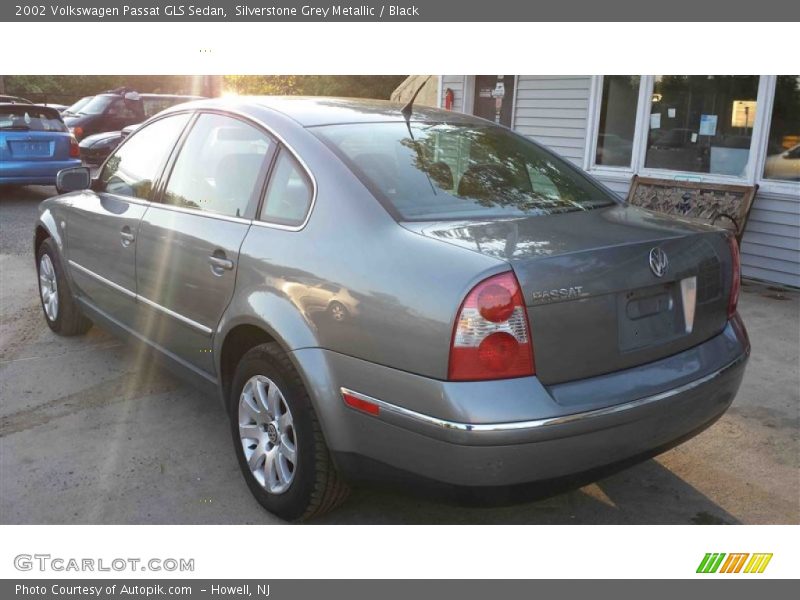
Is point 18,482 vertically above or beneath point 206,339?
beneath

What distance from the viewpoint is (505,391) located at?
2.31 m

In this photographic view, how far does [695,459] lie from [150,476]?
8.33 feet

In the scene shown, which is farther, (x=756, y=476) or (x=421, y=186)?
(x=756, y=476)

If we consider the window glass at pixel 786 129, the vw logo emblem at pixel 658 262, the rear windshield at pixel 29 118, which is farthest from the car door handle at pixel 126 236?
the rear windshield at pixel 29 118

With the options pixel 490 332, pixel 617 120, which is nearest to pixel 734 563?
pixel 490 332

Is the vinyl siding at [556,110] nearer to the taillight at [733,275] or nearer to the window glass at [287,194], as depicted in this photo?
the taillight at [733,275]

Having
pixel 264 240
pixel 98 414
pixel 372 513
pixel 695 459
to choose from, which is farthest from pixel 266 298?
pixel 695 459

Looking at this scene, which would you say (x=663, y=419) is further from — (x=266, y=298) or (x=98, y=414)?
(x=98, y=414)

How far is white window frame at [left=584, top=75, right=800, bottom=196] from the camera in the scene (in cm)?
694

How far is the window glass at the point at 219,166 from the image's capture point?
3.28m

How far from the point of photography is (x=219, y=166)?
349 cm

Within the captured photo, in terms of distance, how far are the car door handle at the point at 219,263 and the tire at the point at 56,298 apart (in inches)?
79.4

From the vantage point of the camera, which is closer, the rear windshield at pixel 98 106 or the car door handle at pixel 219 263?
the car door handle at pixel 219 263

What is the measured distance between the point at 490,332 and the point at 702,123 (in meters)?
6.34
